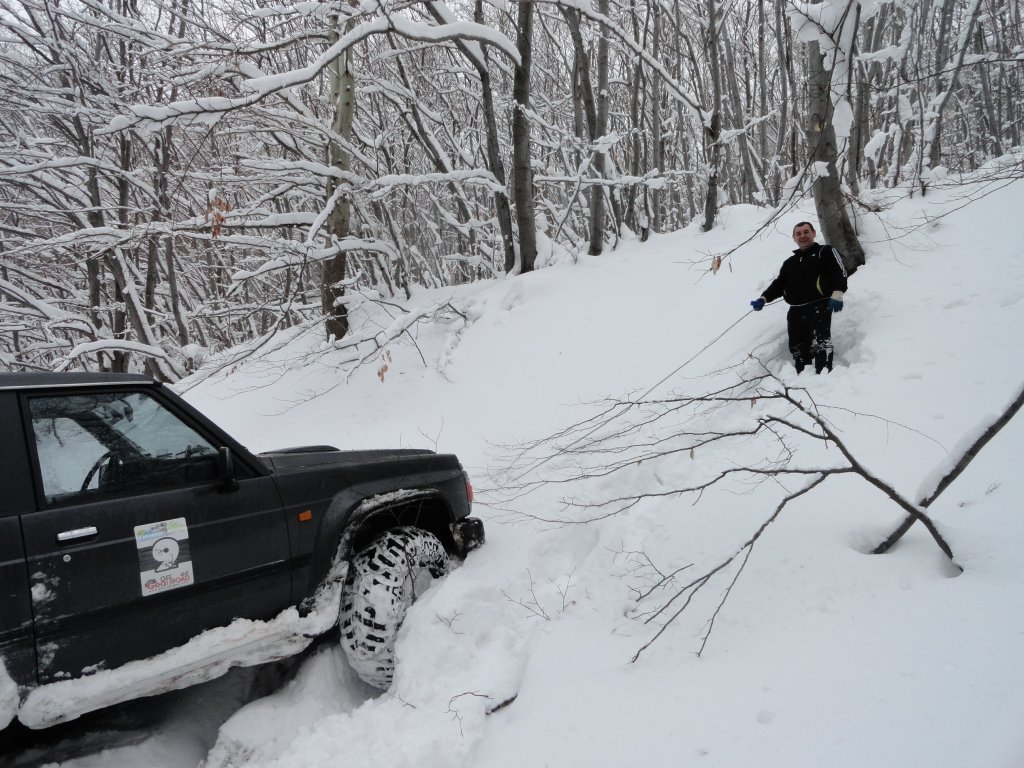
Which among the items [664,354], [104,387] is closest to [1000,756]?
[104,387]

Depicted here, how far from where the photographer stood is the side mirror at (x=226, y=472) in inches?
100

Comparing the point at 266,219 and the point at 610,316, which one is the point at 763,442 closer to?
the point at 610,316

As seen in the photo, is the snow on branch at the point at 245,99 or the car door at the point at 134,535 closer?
the car door at the point at 134,535

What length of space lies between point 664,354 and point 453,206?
43.4 ft

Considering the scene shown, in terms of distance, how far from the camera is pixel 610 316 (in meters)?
7.87

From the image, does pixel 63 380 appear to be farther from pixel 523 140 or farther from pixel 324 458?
pixel 523 140

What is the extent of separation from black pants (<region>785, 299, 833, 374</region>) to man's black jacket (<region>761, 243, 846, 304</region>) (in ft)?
0.31

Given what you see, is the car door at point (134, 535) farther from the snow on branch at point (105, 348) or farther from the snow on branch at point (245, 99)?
the snow on branch at point (105, 348)

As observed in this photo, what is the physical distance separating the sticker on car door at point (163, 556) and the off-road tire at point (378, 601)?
82 centimetres

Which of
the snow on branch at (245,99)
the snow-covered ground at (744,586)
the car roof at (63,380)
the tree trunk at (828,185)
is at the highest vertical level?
the snow on branch at (245,99)

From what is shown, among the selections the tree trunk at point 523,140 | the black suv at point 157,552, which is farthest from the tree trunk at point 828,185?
the black suv at point 157,552

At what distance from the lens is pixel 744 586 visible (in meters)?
2.87

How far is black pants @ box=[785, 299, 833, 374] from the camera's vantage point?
5.22m

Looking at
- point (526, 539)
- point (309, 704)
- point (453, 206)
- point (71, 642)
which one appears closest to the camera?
point (71, 642)
